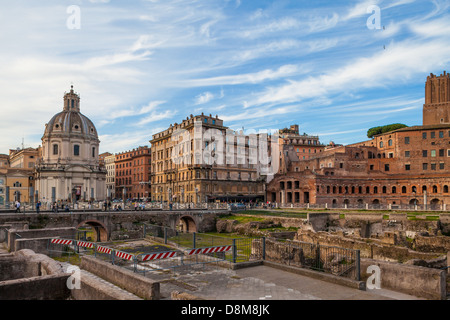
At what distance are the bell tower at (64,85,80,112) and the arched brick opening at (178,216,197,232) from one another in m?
46.9

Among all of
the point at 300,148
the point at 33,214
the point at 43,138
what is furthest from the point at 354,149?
the point at 43,138

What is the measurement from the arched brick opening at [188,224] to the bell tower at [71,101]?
4692 cm

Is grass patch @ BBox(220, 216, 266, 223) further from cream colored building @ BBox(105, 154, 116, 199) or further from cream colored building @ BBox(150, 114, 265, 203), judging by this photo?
cream colored building @ BBox(105, 154, 116, 199)

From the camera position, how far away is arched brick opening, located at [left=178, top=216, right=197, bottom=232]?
45.7 metres

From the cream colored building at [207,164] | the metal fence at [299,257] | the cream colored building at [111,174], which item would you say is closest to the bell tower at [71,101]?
the cream colored building at [207,164]

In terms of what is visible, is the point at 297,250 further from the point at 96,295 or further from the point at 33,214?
the point at 33,214

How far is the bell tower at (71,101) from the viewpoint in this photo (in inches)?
3049

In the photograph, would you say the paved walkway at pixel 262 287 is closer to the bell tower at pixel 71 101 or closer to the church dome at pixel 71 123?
the church dome at pixel 71 123

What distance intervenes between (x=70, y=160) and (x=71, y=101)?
14.7 metres

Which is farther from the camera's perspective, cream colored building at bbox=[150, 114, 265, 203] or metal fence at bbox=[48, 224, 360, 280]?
cream colored building at bbox=[150, 114, 265, 203]

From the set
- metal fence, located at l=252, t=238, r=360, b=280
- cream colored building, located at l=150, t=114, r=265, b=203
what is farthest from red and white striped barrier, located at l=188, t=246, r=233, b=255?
cream colored building, located at l=150, t=114, r=265, b=203

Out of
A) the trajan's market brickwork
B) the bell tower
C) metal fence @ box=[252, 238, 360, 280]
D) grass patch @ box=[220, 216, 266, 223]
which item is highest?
the bell tower

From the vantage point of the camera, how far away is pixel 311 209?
165 ft

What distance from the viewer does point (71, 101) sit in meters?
78.1
